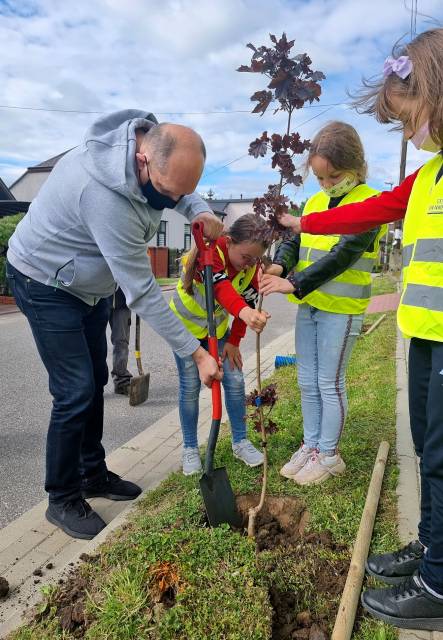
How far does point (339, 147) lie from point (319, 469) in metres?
1.91

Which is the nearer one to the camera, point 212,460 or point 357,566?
point 357,566

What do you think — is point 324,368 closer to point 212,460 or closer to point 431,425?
point 212,460

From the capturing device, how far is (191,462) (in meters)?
3.45

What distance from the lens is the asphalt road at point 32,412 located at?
3547 mm

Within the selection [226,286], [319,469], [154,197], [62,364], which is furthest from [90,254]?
[319,469]

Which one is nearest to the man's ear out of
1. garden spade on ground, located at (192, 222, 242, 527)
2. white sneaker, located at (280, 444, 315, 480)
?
garden spade on ground, located at (192, 222, 242, 527)

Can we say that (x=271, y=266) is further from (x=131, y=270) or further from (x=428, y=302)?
(x=428, y=302)

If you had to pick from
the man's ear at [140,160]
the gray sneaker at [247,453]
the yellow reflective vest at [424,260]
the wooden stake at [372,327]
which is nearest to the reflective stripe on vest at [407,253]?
the yellow reflective vest at [424,260]

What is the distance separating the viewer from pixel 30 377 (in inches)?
254

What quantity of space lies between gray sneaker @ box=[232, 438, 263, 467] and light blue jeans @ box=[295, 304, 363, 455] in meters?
0.37

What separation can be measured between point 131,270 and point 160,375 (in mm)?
4587

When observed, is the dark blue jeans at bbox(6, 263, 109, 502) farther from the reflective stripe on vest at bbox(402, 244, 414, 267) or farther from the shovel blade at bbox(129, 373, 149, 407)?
the shovel blade at bbox(129, 373, 149, 407)

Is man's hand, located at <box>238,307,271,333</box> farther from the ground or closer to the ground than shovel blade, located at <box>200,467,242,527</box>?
farther from the ground

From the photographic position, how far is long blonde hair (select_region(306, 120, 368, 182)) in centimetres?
272
